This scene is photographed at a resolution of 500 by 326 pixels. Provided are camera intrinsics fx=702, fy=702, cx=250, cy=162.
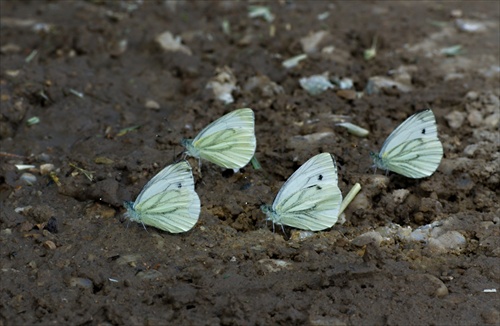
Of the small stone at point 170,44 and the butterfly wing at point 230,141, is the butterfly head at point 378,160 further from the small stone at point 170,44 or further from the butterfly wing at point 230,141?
the small stone at point 170,44

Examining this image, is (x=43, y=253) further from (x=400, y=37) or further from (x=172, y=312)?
(x=400, y=37)

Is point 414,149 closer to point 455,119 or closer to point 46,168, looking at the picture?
point 455,119

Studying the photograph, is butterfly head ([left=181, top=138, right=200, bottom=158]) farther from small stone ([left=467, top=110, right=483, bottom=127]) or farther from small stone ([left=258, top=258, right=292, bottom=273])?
small stone ([left=467, top=110, right=483, bottom=127])

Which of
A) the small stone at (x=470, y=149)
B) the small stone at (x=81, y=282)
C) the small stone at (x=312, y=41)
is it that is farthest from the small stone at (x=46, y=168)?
→ the small stone at (x=470, y=149)

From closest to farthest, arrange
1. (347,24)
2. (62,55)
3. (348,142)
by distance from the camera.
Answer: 1. (348,142)
2. (62,55)
3. (347,24)

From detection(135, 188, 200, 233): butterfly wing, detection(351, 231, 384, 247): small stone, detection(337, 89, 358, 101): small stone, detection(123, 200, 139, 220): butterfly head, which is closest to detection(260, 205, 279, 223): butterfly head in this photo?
detection(135, 188, 200, 233): butterfly wing

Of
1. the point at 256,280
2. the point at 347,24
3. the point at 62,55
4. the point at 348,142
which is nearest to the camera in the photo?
the point at 256,280

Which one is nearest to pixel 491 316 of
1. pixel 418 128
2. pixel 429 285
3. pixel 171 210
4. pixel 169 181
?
pixel 429 285

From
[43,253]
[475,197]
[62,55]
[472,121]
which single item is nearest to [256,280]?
[43,253]
